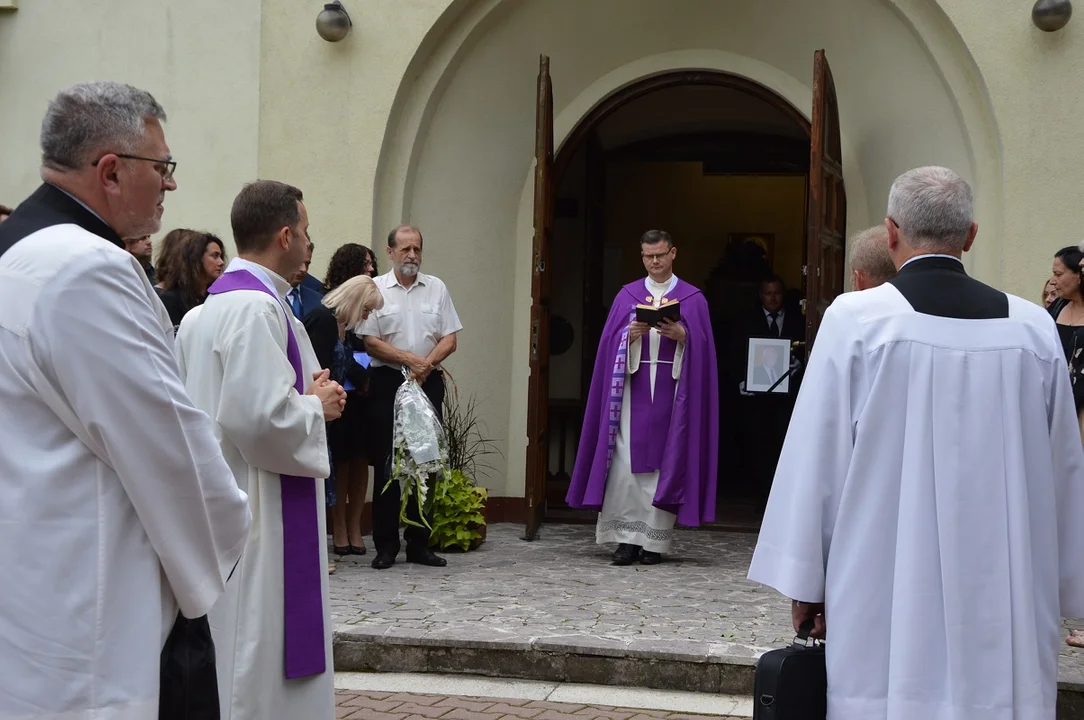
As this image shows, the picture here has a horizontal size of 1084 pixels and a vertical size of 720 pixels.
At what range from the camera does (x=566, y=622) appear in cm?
613

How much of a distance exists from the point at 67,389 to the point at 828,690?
192cm

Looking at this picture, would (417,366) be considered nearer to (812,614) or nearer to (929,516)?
(812,614)

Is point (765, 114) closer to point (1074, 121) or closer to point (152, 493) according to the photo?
point (1074, 121)

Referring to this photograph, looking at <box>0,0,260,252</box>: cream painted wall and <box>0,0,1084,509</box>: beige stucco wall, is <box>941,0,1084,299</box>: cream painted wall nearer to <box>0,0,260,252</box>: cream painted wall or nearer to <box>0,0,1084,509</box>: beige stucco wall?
<box>0,0,1084,509</box>: beige stucco wall

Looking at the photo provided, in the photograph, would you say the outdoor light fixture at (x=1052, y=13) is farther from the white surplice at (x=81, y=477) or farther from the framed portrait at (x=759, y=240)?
the framed portrait at (x=759, y=240)

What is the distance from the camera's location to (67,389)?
2.25 metres

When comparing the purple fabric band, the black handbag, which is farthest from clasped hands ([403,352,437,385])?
the black handbag

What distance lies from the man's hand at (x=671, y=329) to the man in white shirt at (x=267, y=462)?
14.7 feet

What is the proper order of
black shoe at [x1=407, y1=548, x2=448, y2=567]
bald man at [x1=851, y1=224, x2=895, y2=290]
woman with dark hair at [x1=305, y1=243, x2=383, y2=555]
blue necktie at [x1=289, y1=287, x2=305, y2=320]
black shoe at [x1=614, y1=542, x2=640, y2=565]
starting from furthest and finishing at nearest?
black shoe at [x1=614, y1=542, x2=640, y2=565], black shoe at [x1=407, y1=548, x2=448, y2=567], blue necktie at [x1=289, y1=287, x2=305, y2=320], woman with dark hair at [x1=305, y1=243, x2=383, y2=555], bald man at [x1=851, y1=224, x2=895, y2=290]

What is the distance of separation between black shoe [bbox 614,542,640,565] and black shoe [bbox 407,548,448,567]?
112 centimetres

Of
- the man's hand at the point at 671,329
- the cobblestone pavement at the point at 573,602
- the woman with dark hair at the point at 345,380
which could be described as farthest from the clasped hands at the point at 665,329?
the woman with dark hair at the point at 345,380

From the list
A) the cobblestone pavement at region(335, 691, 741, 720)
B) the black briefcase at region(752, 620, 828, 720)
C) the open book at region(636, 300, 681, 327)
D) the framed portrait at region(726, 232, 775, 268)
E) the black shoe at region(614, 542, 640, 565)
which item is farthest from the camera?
the framed portrait at region(726, 232, 775, 268)

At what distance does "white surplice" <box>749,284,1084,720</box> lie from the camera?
303 centimetres

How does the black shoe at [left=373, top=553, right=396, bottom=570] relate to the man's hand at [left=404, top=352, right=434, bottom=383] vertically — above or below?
Result: below
